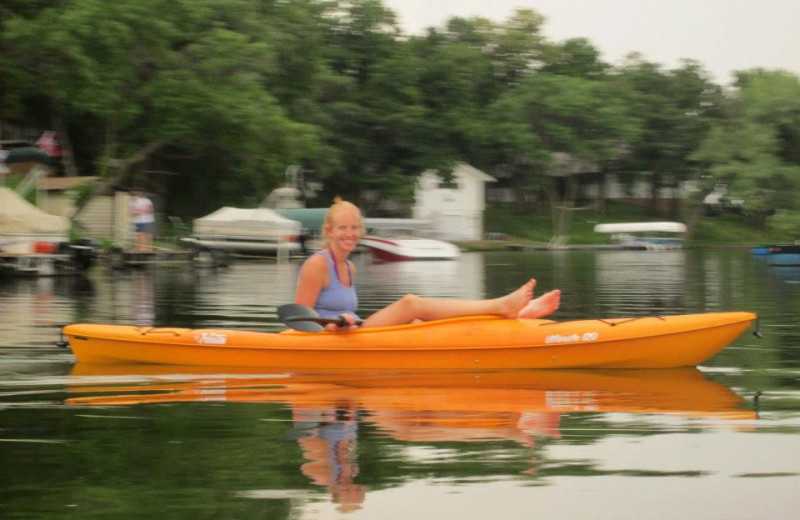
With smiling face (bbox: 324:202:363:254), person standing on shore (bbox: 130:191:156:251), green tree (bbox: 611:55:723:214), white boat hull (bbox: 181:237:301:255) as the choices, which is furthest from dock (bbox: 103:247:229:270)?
green tree (bbox: 611:55:723:214)

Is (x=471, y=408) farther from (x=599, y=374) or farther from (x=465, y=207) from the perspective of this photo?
(x=465, y=207)

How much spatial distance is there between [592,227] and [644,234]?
364 centimetres

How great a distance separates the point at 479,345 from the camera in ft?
32.9

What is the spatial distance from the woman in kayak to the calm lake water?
1.51ft

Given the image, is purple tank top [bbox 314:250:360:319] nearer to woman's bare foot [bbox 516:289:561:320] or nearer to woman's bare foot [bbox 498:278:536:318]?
woman's bare foot [bbox 498:278:536:318]

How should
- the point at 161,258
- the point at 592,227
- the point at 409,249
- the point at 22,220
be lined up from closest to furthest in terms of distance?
the point at 22,220, the point at 161,258, the point at 409,249, the point at 592,227

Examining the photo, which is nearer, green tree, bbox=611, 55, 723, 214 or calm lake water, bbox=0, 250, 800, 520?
calm lake water, bbox=0, 250, 800, 520

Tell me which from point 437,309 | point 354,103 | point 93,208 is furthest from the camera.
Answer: point 354,103

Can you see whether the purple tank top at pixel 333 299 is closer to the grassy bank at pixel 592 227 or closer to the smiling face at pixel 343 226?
the smiling face at pixel 343 226

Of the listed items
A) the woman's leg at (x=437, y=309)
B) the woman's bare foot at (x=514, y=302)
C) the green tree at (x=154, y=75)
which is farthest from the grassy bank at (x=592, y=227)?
the woman's bare foot at (x=514, y=302)

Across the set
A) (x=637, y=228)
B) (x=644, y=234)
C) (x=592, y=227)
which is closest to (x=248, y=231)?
(x=637, y=228)

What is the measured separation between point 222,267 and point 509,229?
44119mm

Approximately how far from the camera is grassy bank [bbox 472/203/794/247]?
76.6m

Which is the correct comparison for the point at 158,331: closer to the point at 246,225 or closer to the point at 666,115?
the point at 246,225
